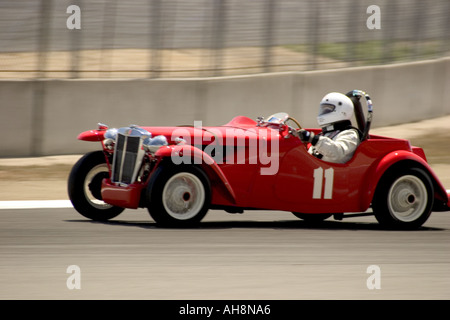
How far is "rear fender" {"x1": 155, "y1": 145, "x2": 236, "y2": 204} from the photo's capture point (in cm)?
793

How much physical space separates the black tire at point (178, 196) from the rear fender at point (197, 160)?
0.08 m

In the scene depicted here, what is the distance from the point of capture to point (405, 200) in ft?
29.0

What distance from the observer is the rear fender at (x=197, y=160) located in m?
7.93

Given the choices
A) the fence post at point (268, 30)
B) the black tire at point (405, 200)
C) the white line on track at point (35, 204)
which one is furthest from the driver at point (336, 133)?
the fence post at point (268, 30)

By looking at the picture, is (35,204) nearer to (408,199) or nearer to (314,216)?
(314,216)

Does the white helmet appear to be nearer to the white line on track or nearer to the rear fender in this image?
the rear fender

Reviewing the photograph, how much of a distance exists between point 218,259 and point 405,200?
2.68 m

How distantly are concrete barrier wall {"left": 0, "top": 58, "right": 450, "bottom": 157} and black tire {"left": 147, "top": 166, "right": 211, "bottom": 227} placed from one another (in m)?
6.09

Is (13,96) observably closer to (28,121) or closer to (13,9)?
(28,121)

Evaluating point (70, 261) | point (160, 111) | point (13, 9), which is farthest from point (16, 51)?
point (70, 261)

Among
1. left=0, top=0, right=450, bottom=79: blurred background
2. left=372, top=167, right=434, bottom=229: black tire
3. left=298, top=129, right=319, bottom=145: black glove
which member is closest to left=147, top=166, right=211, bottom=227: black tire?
left=298, top=129, right=319, bottom=145: black glove

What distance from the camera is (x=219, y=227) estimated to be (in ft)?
28.2

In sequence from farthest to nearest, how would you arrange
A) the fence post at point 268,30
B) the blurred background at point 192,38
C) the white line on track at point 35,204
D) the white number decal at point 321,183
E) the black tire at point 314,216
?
the fence post at point 268,30 → the blurred background at point 192,38 → the white line on track at point 35,204 → the black tire at point 314,216 → the white number decal at point 321,183

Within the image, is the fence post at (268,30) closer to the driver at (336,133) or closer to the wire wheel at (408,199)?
the driver at (336,133)
